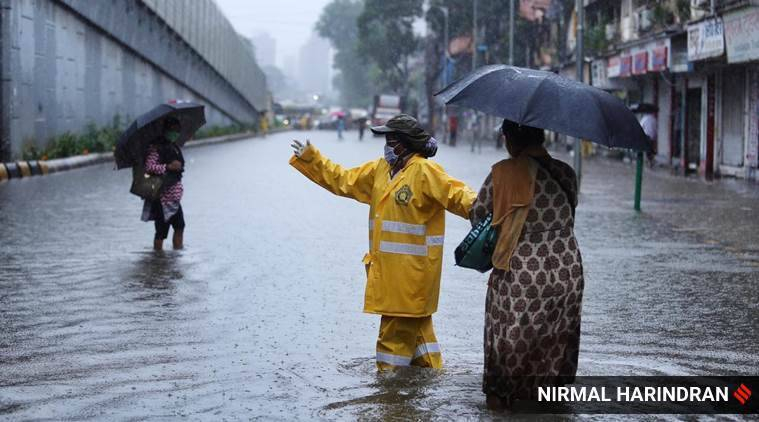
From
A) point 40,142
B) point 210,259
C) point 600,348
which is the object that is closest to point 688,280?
point 600,348

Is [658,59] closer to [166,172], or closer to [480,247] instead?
[166,172]

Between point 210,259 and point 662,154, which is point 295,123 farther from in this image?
point 210,259

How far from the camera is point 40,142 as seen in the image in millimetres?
30969

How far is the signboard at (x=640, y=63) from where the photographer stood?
35.5m

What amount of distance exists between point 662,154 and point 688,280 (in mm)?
27673

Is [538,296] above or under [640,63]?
under

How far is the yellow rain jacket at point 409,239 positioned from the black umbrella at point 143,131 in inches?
237

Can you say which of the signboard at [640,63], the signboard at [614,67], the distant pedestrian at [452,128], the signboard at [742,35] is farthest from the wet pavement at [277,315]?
the distant pedestrian at [452,128]

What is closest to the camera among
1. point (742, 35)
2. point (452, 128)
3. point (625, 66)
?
point (742, 35)

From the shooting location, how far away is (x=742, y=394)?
679 centimetres

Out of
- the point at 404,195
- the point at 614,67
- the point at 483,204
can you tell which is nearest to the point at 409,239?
the point at 404,195

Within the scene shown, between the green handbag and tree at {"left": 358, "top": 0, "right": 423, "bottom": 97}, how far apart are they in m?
82.5

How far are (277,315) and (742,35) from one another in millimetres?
18363

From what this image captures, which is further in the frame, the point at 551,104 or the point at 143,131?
the point at 143,131
